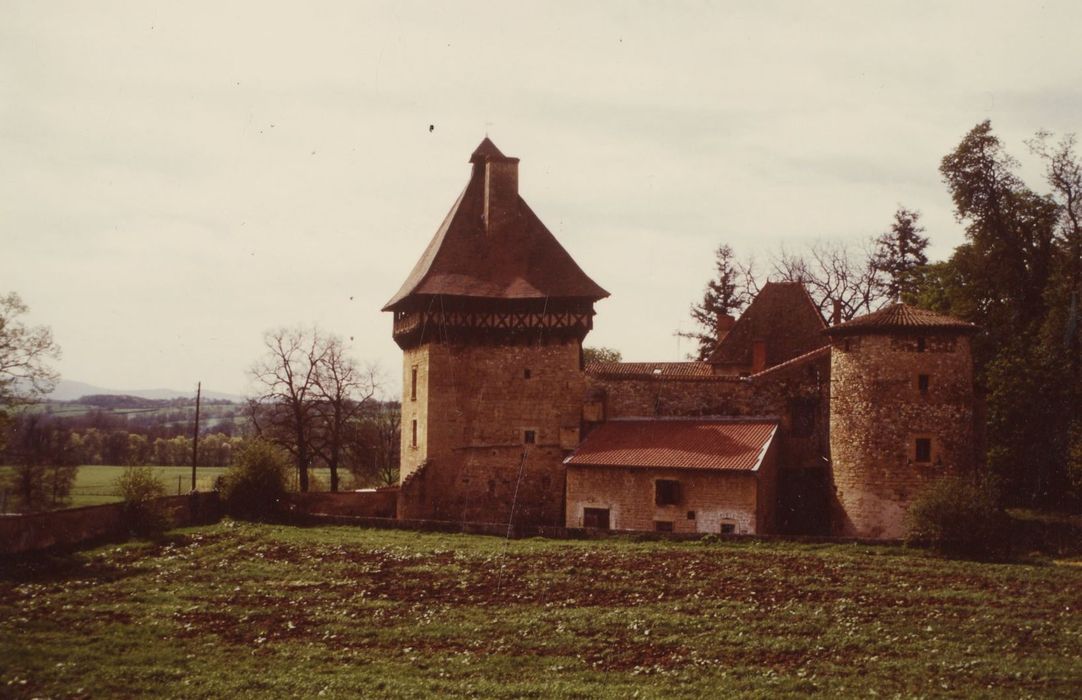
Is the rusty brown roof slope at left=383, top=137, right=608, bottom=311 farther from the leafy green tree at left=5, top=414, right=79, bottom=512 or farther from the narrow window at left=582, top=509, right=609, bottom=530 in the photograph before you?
the leafy green tree at left=5, top=414, right=79, bottom=512

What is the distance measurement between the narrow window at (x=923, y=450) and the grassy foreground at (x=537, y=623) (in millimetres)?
4222

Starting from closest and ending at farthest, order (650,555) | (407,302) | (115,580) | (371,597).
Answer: (371,597), (115,580), (650,555), (407,302)

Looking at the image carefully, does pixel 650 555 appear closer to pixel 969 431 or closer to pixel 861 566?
pixel 861 566

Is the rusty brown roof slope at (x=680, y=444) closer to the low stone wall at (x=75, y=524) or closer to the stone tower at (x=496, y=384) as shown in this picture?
the stone tower at (x=496, y=384)

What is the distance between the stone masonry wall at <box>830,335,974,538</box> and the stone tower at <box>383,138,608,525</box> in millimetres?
9724

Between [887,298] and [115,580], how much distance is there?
4317 centimetres

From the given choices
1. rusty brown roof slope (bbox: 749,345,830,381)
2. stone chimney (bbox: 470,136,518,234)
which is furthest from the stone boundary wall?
stone chimney (bbox: 470,136,518,234)

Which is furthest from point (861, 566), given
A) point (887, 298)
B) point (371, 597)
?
point (887, 298)

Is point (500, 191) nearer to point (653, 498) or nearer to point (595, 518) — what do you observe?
point (595, 518)

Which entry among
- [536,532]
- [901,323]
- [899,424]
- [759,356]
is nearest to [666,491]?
[536,532]

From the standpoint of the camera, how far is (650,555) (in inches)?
885

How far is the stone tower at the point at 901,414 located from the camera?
25766 mm

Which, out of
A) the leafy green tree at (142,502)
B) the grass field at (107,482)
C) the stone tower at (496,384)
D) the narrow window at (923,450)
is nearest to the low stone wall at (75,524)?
the leafy green tree at (142,502)

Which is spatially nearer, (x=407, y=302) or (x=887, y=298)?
(x=407, y=302)
